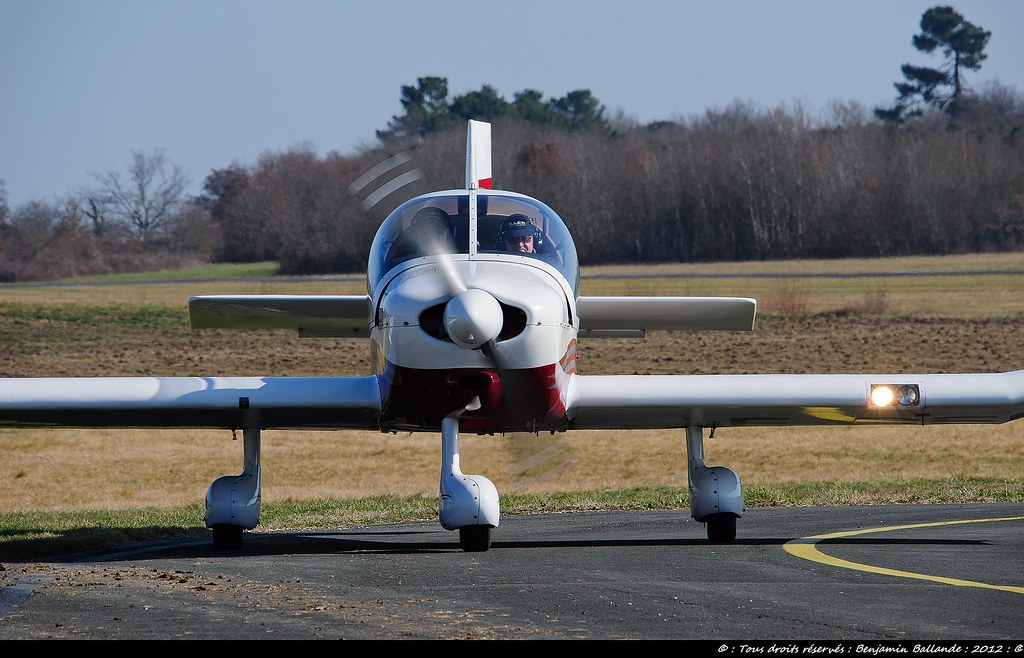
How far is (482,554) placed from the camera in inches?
431

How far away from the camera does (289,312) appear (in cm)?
1354

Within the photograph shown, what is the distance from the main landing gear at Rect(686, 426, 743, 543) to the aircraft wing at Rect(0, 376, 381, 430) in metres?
3.11

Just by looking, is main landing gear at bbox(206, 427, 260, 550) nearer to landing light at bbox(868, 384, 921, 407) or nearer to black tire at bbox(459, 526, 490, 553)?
black tire at bbox(459, 526, 490, 553)

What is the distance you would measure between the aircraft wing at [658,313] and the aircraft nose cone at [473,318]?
3.61m

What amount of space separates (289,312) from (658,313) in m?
3.79

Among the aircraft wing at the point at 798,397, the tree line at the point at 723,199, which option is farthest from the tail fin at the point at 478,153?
the tree line at the point at 723,199

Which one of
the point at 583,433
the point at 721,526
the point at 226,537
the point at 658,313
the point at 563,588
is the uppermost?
the point at 658,313

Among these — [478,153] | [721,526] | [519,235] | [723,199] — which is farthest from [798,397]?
[723,199]

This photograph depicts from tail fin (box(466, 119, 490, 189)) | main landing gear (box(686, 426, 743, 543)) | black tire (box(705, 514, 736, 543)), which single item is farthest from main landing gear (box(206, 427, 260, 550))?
black tire (box(705, 514, 736, 543))

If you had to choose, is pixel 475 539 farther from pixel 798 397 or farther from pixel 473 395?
pixel 798 397

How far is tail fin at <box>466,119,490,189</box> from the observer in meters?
14.5

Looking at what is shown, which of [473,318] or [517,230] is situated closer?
[473,318]

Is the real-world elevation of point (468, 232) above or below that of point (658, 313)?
above

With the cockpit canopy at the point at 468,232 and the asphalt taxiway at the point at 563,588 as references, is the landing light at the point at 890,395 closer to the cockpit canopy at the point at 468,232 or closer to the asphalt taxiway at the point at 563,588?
the asphalt taxiway at the point at 563,588
